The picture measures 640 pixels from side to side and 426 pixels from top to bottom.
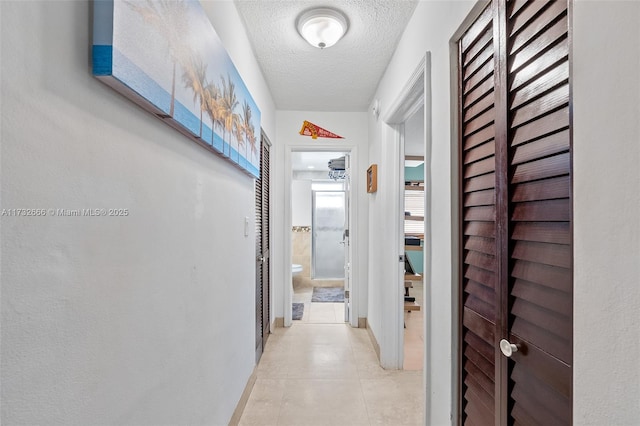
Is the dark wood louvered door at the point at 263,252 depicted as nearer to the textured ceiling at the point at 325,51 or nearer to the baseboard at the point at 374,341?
the textured ceiling at the point at 325,51

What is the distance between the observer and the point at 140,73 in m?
0.71

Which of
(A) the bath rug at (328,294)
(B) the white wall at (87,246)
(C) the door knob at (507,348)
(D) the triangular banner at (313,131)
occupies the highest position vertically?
(D) the triangular banner at (313,131)

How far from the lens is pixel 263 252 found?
280cm

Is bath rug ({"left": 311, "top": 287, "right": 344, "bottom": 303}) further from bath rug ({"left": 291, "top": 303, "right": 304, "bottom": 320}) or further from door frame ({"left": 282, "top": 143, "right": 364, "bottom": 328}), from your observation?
door frame ({"left": 282, "top": 143, "right": 364, "bottom": 328})

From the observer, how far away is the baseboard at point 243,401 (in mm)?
1666

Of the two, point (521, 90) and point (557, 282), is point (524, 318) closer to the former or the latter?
point (557, 282)

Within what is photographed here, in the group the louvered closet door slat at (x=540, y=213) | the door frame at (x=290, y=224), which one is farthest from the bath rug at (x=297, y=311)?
the louvered closet door slat at (x=540, y=213)

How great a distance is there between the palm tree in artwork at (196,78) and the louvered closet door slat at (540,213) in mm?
994

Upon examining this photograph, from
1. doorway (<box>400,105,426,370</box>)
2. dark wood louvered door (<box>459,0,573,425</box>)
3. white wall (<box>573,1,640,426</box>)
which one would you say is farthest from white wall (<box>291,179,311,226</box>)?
white wall (<box>573,1,640,426</box>)

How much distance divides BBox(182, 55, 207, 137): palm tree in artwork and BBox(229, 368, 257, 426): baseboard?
1544 mm

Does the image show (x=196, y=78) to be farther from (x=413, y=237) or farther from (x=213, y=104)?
(x=413, y=237)

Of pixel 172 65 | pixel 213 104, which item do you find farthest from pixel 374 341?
pixel 172 65

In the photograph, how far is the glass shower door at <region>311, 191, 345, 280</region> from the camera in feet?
18.4

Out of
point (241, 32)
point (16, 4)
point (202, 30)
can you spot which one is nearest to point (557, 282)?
point (16, 4)
